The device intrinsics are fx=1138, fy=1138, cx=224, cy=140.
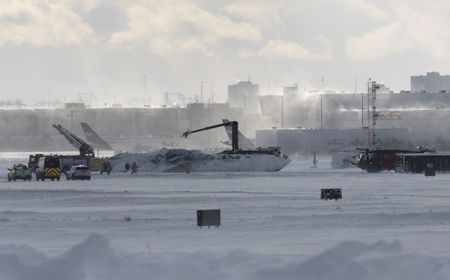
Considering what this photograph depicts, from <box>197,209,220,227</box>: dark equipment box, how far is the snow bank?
13.9m

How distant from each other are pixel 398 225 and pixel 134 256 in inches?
617

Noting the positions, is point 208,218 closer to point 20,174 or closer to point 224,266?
point 224,266

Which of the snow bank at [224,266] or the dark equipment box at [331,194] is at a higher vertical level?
the dark equipment box at [331,194]

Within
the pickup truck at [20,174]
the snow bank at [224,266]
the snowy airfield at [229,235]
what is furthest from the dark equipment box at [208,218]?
the pickup truck at [20,174]

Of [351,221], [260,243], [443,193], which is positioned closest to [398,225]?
[351,221]

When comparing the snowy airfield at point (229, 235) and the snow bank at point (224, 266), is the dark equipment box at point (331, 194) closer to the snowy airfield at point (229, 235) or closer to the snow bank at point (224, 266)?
the snowy airfield at point (229, 235)

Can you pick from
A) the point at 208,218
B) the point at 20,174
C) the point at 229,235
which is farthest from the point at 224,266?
the point at 20,174

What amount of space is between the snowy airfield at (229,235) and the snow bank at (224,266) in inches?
1.1

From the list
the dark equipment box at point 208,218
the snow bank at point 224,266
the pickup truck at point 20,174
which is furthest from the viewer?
the pickup truck at point 20,174

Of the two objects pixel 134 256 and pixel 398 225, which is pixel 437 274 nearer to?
pixel 134 256

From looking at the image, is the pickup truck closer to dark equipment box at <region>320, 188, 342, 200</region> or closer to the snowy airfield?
the snowy airfield

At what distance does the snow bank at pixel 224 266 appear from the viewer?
2506 cm

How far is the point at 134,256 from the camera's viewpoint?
1122 inches

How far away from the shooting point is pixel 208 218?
42.0 m
